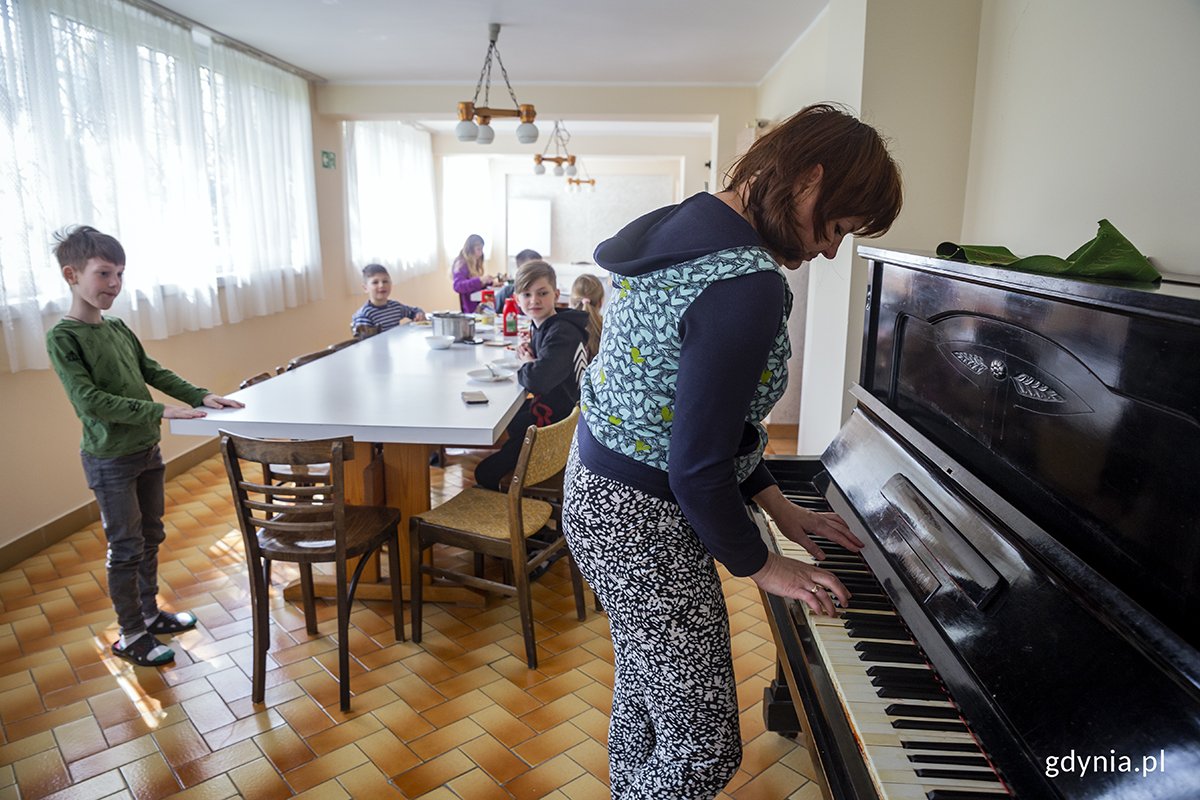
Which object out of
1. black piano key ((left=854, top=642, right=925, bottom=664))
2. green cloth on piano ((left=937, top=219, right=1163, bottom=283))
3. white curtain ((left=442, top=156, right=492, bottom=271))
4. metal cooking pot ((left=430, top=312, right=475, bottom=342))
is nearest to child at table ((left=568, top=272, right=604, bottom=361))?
metal cooking pot ((left=430, top=312, right=475, bottom=342))

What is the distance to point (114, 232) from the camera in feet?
12.9

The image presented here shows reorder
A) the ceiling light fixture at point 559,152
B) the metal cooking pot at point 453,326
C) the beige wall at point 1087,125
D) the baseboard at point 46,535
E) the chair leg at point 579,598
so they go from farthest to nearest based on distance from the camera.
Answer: the ceiling light fixture at point 559,152
the metal cooking pot at point 453,326
the baseboard at point 46,535
the chair leg at point 579,598
the beige wall at point 1087,125

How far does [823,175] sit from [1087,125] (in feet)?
4.29

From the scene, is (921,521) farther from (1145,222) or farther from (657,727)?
(1145,222)

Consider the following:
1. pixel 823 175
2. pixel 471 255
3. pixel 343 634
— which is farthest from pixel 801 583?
pixel 471 255

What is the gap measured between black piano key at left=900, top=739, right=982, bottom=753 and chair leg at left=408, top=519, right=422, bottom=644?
1.94 m

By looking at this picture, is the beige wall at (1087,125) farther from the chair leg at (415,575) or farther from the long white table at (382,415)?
the chair leg at (415,575)

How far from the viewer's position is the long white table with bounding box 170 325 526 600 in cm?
245

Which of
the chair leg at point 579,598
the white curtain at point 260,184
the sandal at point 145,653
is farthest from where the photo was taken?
the white curtain at point 260,184

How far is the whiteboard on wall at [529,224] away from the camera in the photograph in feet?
43.0

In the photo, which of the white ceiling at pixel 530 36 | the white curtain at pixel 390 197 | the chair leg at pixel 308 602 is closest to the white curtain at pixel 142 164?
the white ceiling at pixel 530 36

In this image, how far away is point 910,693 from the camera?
1.01 meters

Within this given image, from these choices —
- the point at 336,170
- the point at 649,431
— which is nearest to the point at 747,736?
the point at 649,431

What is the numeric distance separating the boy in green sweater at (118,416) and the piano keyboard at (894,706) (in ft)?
6.80
